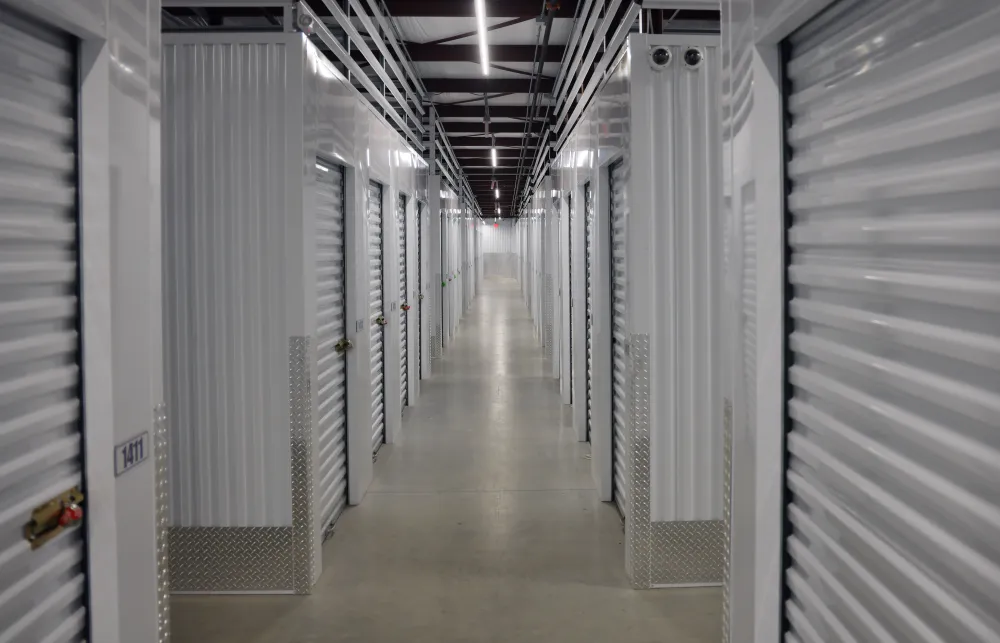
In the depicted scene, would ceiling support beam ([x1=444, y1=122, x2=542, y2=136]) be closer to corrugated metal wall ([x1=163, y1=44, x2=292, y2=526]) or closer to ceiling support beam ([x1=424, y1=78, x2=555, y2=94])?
ceiling support beam ([x1=424, y1=78, x2=555, y2=94])

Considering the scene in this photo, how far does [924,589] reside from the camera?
1.45 meters

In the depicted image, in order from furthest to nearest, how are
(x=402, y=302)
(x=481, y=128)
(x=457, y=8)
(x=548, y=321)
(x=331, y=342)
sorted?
(x=481, y=128) < (x=548, y=321) < (x=402, y=302) < (x=457, y=8) < (x=331, y=342)

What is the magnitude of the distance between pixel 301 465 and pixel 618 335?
228cm

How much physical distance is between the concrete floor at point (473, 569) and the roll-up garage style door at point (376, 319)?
314 mm

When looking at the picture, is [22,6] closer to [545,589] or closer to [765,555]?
[765,555]

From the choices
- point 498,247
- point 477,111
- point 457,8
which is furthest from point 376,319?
point 498,247

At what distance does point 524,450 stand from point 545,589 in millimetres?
2718

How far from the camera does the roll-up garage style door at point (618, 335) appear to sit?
4.78 m

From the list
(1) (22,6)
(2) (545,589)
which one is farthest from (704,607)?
(1) (22,6)

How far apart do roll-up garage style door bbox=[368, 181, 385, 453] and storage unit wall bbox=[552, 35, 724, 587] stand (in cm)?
256

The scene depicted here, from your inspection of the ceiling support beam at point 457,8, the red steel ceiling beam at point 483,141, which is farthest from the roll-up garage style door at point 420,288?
the red steel ceiling beam at point 483,141

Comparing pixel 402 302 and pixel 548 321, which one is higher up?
pixel 402 302

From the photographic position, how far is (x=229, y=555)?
3902 mm

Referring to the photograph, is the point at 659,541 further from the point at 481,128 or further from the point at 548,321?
the point at 481,128
